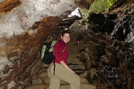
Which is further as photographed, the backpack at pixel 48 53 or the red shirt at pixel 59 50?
the backpack at pixel 48 53

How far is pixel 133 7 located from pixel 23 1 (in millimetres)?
9764

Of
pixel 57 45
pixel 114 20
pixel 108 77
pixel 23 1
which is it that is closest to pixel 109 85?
pixel 108 77

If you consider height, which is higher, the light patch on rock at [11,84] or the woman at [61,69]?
the woman at [61,69]

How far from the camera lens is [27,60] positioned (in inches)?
137

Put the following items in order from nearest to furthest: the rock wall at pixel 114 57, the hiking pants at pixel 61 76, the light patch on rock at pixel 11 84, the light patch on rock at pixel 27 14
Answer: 1. the light patch on rock at pixel 27 14
2. the hiking pants at pixel 61 76
3. the light patch on rock at pixel 11 84
4. the rock wall at pixel 114 57

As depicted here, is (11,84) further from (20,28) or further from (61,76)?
(20,28)

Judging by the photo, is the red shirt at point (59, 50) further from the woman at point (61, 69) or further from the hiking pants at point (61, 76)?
the hiking pants at point (61, 76)

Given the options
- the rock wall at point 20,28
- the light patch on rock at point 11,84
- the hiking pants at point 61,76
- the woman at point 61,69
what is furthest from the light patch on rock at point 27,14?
the light patch on rock at point 11,84

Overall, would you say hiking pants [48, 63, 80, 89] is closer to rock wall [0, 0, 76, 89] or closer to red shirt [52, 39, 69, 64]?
red shirt [52, 39, 69, 64]

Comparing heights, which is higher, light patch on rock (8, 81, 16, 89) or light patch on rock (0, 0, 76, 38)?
light patch on rock (0, 0, 76, 38)

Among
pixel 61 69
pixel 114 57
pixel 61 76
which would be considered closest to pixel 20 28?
pixel 61 69

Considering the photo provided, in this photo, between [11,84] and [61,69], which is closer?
[61,69]

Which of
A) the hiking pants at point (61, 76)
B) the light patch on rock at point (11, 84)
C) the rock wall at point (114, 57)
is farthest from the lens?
the rock wall at point (114, 57)

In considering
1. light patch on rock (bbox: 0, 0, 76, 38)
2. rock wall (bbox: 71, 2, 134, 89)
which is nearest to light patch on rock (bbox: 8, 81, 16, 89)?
light patch on rock (bbox: 0, 0, 76, 38)
